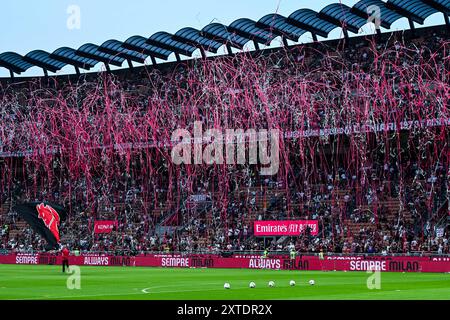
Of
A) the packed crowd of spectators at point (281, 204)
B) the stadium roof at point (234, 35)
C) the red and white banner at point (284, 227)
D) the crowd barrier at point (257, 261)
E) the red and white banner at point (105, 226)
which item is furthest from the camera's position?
the red and white banner at point (105, 226)

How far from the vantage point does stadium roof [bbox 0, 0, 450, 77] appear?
212ft

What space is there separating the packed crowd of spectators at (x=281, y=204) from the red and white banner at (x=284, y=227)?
0.70 meters

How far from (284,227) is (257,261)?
6.33 m

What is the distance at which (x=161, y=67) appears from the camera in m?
83.3

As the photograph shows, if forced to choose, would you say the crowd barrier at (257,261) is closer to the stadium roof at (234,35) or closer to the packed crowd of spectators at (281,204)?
the packed crowd of spectators at (281,204)

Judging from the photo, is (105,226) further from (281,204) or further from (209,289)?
(209,289)

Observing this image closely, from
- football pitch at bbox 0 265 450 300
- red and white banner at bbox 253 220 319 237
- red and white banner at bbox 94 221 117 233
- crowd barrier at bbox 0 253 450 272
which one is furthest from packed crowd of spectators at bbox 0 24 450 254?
football pitch at bbox 0 265 450 300

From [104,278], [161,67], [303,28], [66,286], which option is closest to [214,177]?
[303,28]

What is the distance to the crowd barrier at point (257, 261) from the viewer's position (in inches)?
1736

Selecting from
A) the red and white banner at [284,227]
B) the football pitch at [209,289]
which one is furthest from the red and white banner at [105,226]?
the football pitch at [209,289]

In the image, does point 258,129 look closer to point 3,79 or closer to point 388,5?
point 388,5

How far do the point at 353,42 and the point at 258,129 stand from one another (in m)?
15.5

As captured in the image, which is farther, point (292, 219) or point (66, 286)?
point (292, 219)

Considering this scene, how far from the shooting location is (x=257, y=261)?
168 feet
